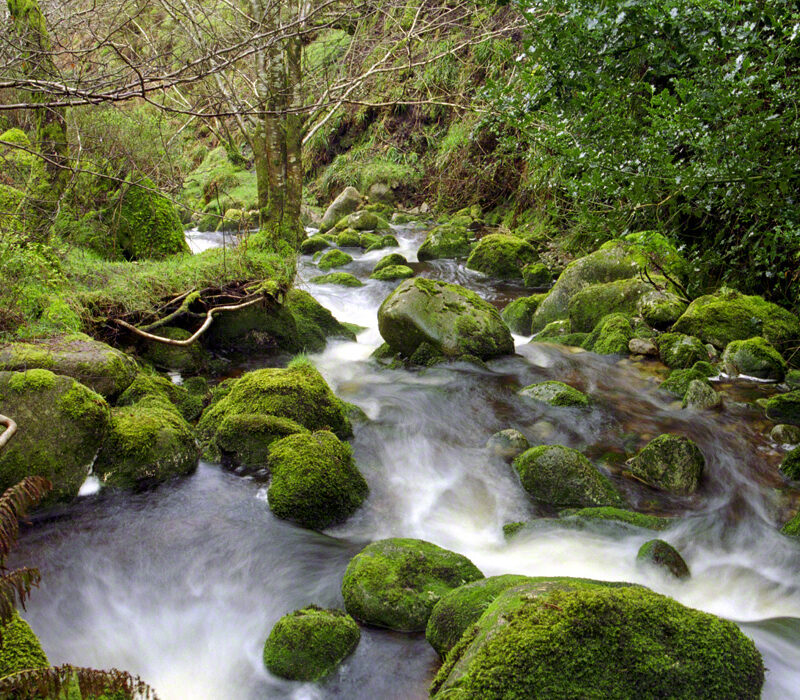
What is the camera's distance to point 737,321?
24.0 feet

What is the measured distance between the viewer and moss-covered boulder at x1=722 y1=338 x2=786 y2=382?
22.3 feet

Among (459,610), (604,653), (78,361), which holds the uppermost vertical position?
(604,653)

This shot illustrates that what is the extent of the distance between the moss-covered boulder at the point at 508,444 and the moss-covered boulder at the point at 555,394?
36.9 inches

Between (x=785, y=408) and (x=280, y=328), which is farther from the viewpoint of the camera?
(x=280, y=328)

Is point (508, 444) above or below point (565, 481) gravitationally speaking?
below

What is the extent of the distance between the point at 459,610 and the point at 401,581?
1.75 feet

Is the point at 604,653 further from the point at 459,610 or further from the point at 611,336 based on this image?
the point at 611,336

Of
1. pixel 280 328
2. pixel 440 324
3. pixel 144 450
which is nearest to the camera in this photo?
pixel 144 450

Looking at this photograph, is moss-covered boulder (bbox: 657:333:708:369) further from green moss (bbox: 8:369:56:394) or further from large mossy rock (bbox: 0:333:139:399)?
green moss (bbox: 8:369:56:394)

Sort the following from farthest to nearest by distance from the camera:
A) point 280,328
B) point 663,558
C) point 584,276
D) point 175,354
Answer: point 584,276, point 280,328, point 175,354, point 663,558

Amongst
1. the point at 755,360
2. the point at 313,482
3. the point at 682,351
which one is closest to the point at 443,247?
the point at 682,351

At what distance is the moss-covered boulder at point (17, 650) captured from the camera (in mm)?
2299

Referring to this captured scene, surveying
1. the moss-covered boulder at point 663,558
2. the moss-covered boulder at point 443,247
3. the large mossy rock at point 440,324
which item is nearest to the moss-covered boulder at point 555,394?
the large mossy rock at point 440,324

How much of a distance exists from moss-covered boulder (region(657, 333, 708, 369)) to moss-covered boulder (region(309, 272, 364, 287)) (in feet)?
19.4
